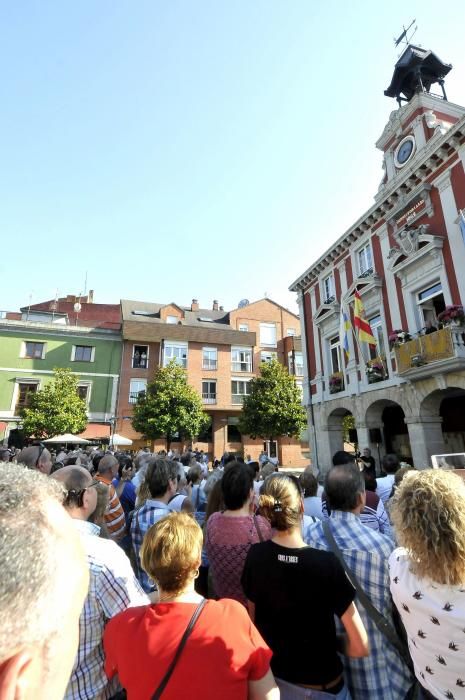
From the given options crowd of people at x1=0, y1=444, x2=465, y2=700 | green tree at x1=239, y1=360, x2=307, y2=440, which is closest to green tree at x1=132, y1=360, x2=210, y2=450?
green tree at x1=239, y1=360, x2=307, y2=440

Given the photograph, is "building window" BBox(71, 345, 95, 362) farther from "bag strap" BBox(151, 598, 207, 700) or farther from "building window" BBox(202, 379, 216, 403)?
"bag strap" BBox(151, 598, 207, 700)

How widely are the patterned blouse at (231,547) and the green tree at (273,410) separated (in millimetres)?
22491

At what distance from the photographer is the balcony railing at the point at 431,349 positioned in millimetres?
10844

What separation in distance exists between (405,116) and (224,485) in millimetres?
18439

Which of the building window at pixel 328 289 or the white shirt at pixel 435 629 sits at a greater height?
the building window at pixel 328 289

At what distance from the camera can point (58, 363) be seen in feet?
93.6

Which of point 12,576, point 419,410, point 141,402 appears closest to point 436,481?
point 12,576

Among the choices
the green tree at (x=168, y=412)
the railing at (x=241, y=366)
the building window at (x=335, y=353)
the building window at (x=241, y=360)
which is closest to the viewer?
the building window at (x=335, y=353)

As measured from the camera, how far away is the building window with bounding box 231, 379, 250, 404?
31458 millimetres

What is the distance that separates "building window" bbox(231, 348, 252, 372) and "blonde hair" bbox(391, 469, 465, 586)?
101 feet

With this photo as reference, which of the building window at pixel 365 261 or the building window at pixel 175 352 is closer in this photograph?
the building window at pixel 365 261

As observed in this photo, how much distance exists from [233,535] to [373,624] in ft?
3.56

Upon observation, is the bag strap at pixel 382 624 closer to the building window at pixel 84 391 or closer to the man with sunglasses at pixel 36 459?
the man with sunglasses at pixel 36 459

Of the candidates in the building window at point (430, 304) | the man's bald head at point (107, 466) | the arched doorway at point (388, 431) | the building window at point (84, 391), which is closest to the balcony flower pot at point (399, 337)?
the building window at point (430, 304)
